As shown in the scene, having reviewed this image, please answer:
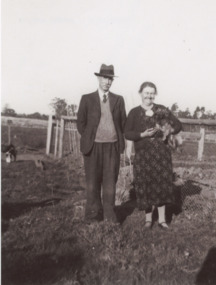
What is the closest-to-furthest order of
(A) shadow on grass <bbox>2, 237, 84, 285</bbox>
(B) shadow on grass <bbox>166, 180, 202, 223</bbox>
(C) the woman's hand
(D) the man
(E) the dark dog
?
(A) shadow on grass <bbox>2, 237, 84, 285</bbox>
(C) the woman's hand
(D) the man
(B) shadow on grass <bbox>166, 180, 202, 223</bbox>
(E) the dark dog

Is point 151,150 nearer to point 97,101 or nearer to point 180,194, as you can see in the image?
point 97,101

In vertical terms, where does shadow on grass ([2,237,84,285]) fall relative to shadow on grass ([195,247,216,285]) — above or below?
above

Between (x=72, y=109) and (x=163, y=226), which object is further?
(x=72, y=109)

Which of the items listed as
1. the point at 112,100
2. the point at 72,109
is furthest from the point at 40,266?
the point at 72,109

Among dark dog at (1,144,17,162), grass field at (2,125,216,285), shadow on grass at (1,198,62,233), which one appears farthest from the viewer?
dark dog at (1,144,17,162)

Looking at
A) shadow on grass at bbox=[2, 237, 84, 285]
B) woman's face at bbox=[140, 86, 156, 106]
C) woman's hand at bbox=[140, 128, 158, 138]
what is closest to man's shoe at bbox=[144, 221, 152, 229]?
woman's hand at bbox=[140, 128, 158, 138]

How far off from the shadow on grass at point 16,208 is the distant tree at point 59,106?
24.4 ft

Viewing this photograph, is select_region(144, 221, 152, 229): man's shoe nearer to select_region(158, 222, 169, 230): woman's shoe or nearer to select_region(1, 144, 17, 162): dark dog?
select_region(158, 222, 169, 230): woman's shoe

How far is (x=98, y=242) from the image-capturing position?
4133mm

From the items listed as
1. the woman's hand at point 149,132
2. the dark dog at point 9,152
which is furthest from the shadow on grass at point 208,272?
the dark dog at point 9,152

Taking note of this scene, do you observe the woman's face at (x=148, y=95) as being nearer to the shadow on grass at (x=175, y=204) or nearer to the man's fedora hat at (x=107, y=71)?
the man's fedora hat at (x=107, y=71)

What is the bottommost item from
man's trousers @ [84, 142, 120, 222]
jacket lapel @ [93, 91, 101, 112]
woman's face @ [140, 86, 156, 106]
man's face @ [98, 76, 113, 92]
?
man's trousers @ [84, 142, 120, 222]

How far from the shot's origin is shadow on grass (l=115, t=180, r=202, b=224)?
5.49 metres

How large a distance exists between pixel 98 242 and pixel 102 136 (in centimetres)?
123
